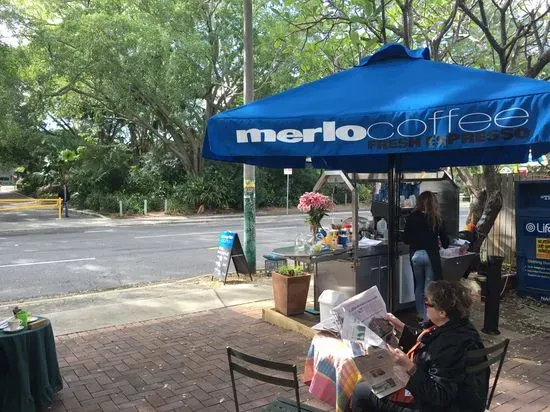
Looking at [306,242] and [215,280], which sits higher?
[306,242]

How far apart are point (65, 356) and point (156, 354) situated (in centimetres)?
97

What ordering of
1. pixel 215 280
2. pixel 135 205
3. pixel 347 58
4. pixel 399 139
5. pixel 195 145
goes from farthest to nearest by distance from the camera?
pixel 195 145 < pixel 135 205 < pixel 347 58 < pixel 215 280 < pixel 399 139

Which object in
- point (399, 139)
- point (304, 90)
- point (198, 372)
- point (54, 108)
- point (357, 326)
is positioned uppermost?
point (54, 108)

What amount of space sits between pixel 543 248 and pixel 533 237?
0.21 meters

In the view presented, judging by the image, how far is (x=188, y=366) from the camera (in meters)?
4.87

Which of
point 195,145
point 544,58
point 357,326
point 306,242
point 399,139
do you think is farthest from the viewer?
point 195,145

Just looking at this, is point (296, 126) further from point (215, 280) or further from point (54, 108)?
point (54, 108)

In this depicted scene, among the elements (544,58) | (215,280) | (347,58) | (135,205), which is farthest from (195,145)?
(544,58)

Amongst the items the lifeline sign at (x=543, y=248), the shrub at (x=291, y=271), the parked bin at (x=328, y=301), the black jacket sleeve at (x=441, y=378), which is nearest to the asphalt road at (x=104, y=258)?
the shrub at (x=291, y=271)

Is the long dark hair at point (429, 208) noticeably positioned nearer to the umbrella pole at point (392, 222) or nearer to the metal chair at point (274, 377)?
the umbrella pole at point (392, 222)

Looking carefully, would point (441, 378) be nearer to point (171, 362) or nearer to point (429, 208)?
point (171, 362)

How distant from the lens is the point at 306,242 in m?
6.15

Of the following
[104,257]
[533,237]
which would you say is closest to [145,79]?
[104,257]

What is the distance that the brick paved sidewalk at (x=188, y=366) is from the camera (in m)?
4.09
